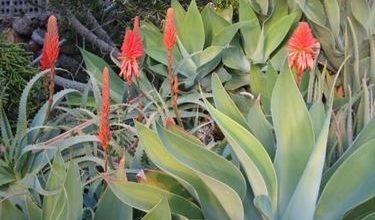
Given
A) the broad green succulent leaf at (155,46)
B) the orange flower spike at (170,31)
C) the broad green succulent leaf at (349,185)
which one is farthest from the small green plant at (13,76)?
the broad green succulent leaf at (349,185)

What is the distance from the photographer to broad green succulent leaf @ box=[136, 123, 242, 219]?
1222 millimetres

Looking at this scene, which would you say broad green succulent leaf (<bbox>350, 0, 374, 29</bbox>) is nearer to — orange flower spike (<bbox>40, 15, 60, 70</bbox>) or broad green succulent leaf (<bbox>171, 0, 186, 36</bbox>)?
broad green succulent leaf (<bbox>171, 0, 186, 36</bbox>)

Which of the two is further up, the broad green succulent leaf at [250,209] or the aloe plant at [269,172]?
the aloe plant at [269,172]

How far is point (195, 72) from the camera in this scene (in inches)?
75.8

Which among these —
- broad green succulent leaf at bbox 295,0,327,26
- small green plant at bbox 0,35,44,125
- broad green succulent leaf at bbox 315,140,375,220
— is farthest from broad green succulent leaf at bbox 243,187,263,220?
broad green succulent leaf at bbox 295,0,327,26

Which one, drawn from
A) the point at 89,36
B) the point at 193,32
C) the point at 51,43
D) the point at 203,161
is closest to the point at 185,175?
the point at 203,161

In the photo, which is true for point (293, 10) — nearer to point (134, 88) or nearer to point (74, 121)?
point (134, 88)

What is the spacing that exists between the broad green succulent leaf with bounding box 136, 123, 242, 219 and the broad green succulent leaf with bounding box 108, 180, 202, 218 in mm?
24

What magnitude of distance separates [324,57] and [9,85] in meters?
0.86

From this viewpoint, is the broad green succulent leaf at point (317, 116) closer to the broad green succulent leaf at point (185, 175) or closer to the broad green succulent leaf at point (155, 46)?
the broad green succulent leaf at point (185, 175)

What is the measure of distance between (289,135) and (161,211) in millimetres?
345

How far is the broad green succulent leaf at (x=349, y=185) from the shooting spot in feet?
3.95

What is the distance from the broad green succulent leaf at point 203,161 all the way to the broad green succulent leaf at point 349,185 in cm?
14

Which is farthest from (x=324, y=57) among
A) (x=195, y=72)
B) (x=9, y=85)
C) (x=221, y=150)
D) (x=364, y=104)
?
(x=9, y=85)
